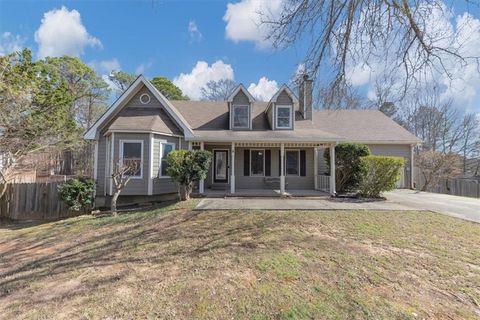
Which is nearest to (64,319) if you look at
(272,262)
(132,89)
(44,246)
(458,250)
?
(272,262)

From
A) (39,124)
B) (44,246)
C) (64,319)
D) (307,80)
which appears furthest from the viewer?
(39,124)

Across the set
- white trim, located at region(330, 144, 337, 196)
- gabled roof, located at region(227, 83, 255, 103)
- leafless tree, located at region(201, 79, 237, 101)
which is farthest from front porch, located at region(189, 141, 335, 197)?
leafless tree, located at region(201, 79, 237, 101)

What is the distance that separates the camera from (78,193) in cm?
1049

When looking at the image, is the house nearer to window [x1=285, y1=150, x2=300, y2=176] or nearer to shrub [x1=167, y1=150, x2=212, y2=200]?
window [x1=285, y1=150, x2=300, y2=176]

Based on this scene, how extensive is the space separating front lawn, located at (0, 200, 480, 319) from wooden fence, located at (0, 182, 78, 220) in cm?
336

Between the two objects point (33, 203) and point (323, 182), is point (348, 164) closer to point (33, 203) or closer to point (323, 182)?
point (323, 182)

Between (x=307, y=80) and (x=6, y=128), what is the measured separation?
13.4 m

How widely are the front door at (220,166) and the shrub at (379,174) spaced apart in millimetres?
7238

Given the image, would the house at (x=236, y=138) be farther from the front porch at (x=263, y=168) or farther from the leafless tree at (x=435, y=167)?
the leafless tree at (x=435, y=167)

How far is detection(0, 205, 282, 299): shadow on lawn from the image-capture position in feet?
16.6

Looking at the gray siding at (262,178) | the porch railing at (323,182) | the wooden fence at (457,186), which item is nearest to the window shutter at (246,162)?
the gray siding at (262,178)

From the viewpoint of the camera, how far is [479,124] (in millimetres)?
28281

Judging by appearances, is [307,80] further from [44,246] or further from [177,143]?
[44,246]

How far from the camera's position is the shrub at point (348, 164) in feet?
41.5
